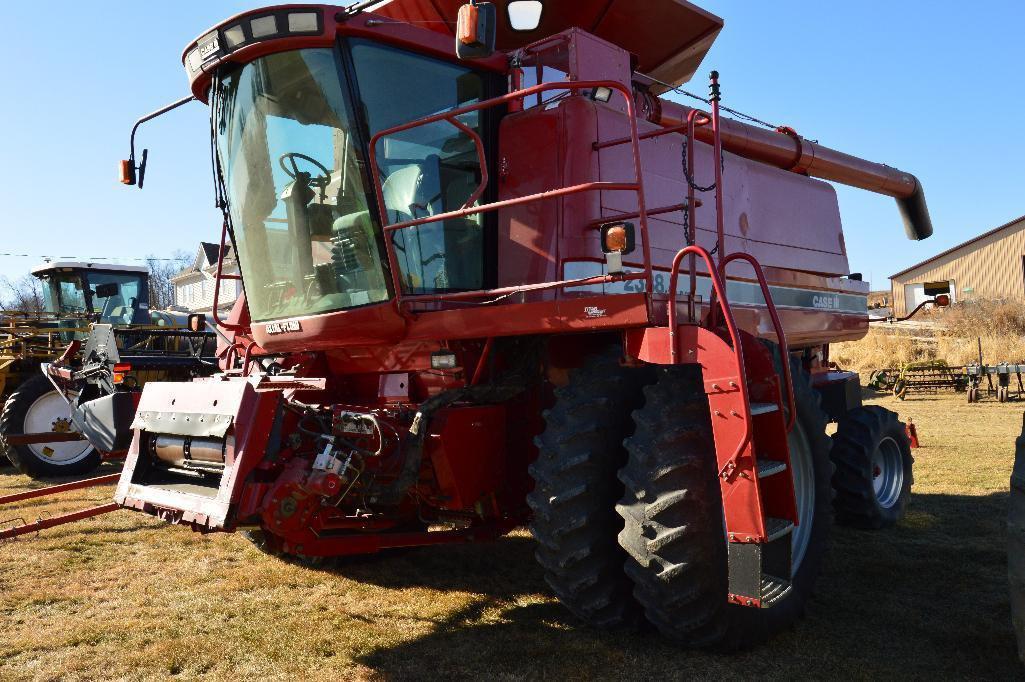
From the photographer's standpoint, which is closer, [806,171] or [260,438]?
[260,438]

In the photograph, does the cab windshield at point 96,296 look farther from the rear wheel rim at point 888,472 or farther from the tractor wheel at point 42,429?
the rear wheel rim at point 888,472

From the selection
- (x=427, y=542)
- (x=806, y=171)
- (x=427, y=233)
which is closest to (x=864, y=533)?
(x=806, y=171)

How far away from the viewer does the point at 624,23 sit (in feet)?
17.1

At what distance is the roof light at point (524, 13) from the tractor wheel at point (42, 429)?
25.4 ft

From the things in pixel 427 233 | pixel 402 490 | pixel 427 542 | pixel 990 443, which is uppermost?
pixel 427 233

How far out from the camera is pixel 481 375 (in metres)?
4.38

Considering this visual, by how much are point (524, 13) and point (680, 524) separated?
8.02 feet

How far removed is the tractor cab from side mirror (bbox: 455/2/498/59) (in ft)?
36.9

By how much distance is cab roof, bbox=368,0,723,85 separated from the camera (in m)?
4.95

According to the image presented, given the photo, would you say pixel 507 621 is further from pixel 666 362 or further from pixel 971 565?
pixel 971 565

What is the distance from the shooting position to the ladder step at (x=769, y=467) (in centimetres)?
335

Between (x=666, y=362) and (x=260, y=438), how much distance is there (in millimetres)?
1806

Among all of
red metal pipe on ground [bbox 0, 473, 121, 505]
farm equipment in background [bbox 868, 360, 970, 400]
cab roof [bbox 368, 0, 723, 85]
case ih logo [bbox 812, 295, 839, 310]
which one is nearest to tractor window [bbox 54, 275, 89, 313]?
red metal pipe on ground [bbox 0, 473, 121, 505]

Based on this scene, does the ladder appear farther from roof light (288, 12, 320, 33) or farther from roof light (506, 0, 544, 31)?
roof light (288, 12, 320, 33)
